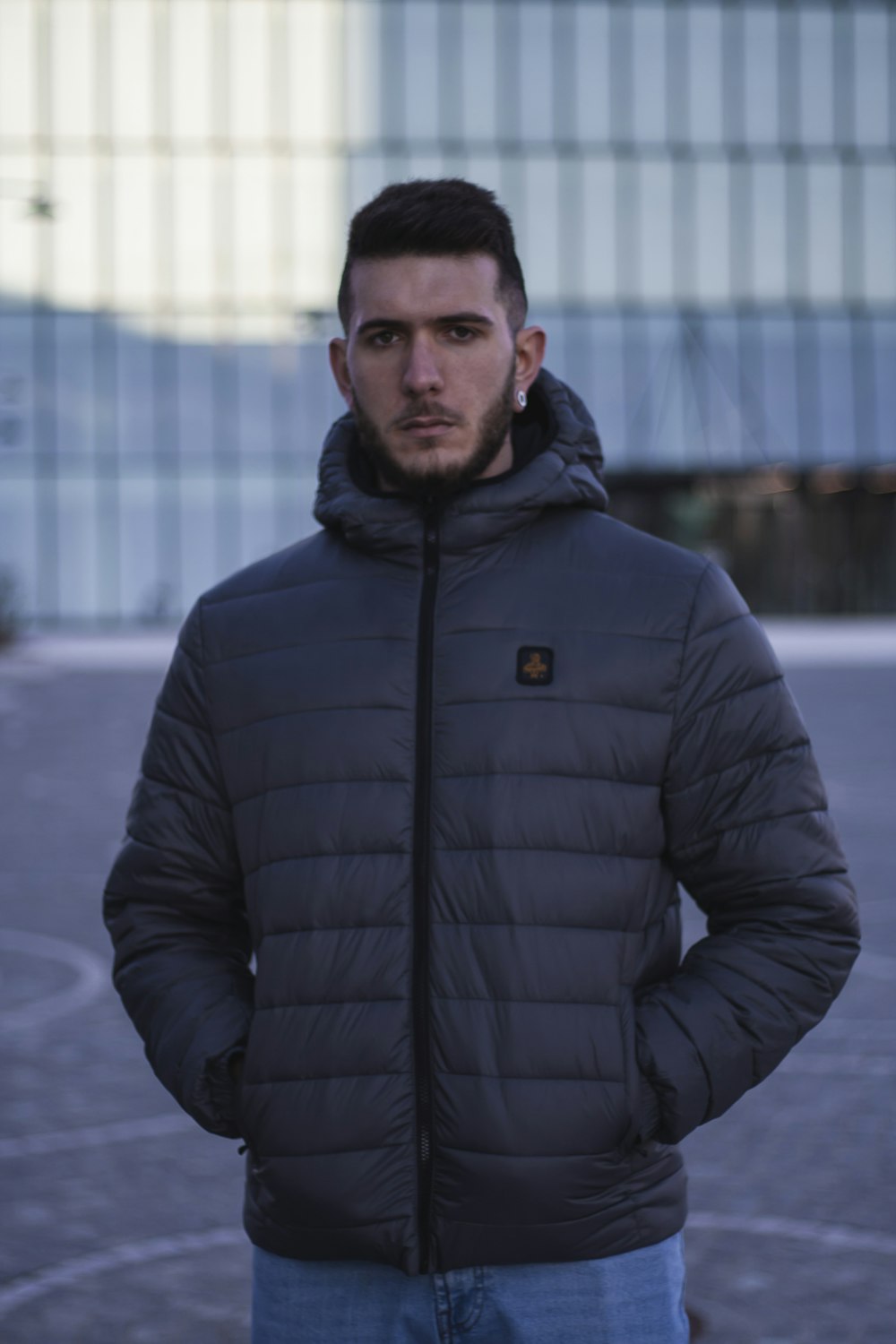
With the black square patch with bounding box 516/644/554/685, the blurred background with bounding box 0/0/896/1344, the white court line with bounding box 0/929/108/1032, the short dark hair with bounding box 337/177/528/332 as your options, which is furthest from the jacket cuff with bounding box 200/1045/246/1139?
the blurred background with bounding box 0/0/896/1344

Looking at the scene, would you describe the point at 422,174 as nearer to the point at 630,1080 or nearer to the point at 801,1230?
the point at 801,1230

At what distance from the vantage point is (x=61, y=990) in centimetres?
822

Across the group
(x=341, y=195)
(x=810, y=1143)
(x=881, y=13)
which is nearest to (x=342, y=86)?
(x=341, y=195)

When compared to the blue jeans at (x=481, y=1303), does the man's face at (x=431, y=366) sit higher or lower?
higher

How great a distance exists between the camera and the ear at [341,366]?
107 inches

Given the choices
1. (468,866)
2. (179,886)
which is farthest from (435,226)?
(179,886)

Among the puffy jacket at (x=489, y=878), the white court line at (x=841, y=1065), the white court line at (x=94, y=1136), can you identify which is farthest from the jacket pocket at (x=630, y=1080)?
the white court line at (x=841, y=1065)

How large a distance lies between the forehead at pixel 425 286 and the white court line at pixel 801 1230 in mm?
3347

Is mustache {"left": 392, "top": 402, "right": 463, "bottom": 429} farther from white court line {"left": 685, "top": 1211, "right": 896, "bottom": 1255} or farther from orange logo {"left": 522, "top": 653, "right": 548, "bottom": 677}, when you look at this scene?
white court line {"left": 685, "top": 1211, "right": 896, "bottom": 1255}

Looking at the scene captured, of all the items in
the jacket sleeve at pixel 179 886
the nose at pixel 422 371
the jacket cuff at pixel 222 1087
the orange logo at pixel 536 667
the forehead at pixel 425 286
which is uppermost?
the forehead at pixel 425 286

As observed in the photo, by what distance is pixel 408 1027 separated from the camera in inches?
93.8

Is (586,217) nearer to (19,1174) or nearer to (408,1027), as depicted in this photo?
(19,1174)

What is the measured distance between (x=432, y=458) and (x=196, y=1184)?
3693mm

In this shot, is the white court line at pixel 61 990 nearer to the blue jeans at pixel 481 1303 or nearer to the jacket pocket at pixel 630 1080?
the blue jeans at pixel 481 1303
